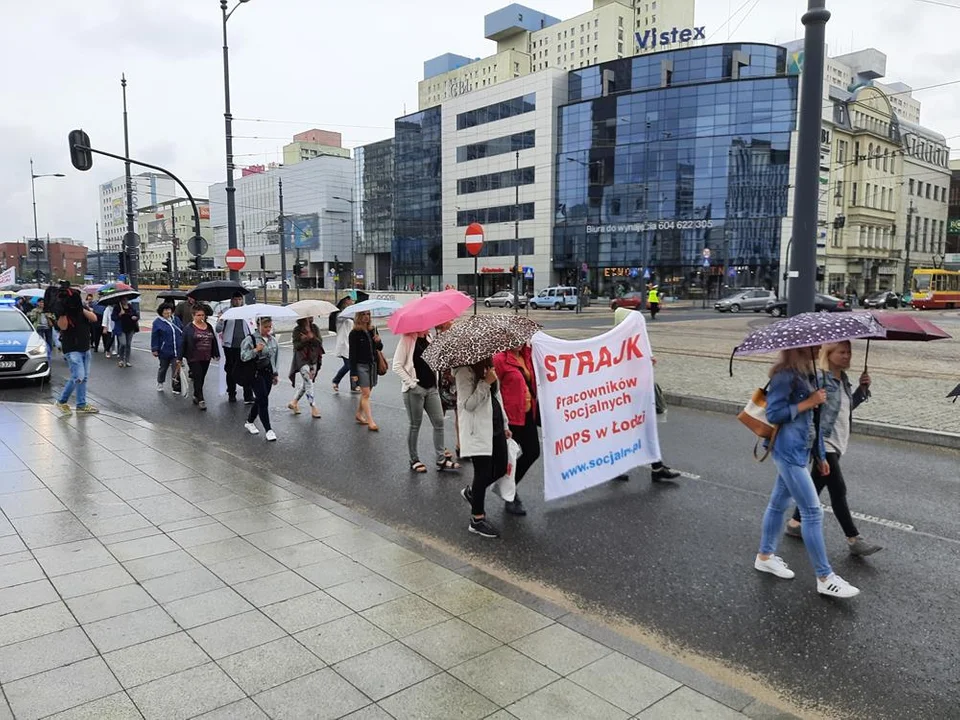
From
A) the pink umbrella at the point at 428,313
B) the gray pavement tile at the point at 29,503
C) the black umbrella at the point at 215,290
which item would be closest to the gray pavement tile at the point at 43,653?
A: the gray pavement tile at the point at 29,503

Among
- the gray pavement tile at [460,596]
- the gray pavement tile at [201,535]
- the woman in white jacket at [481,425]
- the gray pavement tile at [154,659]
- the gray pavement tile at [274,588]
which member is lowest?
the gray pavement tile at [201,535]

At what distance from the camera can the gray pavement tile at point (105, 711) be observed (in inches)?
112

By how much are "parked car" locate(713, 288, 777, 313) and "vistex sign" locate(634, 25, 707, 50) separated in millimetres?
42682

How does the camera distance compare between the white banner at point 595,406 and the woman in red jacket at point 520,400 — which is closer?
the woman in red jacket at point 520,400

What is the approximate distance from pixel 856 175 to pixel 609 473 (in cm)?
7622

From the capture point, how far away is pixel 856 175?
228 ft

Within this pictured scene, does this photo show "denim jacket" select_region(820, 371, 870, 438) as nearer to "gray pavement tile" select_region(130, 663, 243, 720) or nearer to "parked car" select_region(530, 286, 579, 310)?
"gray pavement tile" select_region(130, 663, 243, 720)

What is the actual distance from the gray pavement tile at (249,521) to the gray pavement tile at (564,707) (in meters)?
2.86

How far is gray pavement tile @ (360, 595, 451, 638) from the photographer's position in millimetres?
3666

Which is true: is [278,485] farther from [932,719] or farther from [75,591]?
[932,719]

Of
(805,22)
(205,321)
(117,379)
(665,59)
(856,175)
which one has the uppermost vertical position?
(665,59)

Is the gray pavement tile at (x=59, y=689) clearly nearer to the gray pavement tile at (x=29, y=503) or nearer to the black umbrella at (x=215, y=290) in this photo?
the gray pavement tile at (x=29, y=503)

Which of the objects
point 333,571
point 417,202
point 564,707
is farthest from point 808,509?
point 417,202

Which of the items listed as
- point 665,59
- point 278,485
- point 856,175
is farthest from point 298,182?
point 278,485
